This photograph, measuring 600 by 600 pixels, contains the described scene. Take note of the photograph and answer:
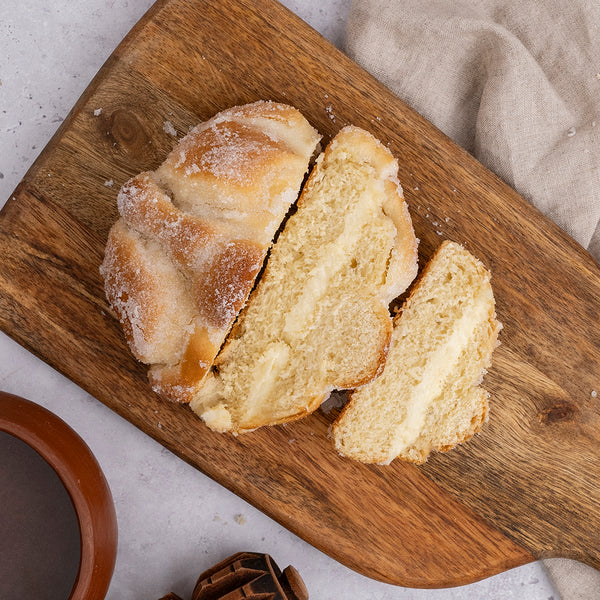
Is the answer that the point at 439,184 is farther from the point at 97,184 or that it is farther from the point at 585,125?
the point at 97,184

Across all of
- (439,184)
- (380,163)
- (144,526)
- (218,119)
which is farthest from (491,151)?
(144,526)

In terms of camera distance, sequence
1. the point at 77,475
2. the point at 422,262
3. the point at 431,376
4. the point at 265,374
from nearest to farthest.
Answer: the point at 77,475 < the point at 265,374 < the point at 431,376 < the point at 422,262

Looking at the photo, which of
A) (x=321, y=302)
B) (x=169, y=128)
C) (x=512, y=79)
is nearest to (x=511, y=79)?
(x=512, y=79)

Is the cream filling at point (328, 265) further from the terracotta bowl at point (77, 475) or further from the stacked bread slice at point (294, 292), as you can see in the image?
the terracotta bowl at point (77, 475)

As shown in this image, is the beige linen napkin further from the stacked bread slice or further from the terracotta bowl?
the terracotta bowl

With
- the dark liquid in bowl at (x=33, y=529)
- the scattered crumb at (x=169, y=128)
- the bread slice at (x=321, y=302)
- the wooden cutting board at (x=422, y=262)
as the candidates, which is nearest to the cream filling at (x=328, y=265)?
the bread slice at (x=321, y=302)

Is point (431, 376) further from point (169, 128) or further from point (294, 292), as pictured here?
point (169, 128)
